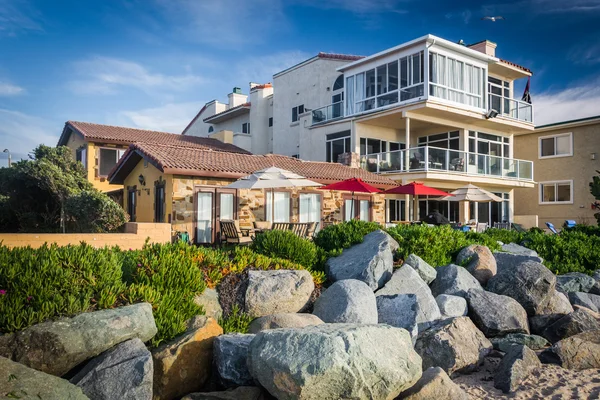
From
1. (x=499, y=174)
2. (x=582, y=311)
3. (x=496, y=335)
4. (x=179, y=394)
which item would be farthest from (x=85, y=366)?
(x=499, y=174)

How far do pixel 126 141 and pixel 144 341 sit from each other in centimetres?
1996

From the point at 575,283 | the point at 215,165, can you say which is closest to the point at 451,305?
the point at 575,283

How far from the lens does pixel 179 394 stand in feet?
18.5

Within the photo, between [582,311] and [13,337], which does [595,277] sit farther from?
[13,337]

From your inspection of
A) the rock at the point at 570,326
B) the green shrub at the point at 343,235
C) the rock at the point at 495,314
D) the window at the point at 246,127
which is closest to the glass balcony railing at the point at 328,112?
the window at the point at 246,127

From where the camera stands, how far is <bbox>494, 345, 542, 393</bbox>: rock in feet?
22.0

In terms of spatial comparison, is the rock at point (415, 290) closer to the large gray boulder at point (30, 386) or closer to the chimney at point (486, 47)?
the large gray boulder at point (30, 386)

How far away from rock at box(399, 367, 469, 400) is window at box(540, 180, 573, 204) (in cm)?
2511

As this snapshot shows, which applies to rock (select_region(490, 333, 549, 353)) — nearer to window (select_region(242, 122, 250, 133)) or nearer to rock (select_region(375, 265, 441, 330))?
rock (select_region(375, 265, 441, 330))

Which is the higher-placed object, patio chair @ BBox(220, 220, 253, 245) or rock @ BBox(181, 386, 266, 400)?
patio chair @ BBox(220, 220, 253, 245)

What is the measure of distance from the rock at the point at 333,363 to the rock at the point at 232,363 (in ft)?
1.07

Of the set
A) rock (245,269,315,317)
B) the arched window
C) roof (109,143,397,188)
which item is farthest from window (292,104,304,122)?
rock (245,269,315,317)

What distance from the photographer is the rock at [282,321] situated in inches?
269

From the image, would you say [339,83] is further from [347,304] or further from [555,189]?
Result: [347,304]
